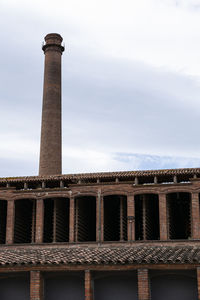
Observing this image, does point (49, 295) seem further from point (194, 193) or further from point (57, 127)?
point (57, 127)

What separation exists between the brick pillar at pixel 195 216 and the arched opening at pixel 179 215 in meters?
1.67

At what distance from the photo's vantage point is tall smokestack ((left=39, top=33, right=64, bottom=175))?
4472cm

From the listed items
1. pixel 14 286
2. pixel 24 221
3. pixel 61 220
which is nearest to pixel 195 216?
pixel 61 220

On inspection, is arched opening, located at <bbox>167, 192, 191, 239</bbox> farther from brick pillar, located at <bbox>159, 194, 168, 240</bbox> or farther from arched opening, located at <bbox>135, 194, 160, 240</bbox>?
arched opening, located at <bbox>135, 194, 160, 240</bbox>

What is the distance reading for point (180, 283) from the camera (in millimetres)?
23859

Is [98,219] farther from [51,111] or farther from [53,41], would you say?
[53,41]

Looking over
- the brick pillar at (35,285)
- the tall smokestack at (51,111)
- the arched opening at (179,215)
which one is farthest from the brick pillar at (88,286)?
the tall smokestack at (51,111)

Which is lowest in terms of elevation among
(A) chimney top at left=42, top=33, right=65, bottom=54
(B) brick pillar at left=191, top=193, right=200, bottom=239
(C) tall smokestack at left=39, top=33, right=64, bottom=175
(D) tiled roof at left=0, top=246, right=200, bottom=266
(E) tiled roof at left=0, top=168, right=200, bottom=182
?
(D) tiled roof at left=0, top=246, right=200, bottom=266

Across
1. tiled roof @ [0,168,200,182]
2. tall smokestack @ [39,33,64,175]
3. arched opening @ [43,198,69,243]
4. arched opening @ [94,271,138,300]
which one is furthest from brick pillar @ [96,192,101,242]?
tall smokestack @ [39,33,64,175]

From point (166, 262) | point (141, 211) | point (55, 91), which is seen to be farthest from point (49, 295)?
point (55, 91)

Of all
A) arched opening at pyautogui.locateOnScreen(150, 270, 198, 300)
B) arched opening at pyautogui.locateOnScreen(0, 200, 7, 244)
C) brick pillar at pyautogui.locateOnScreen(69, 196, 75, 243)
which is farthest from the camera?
arched opening at pyautogui.locateOnScreen(0, 200, 7, 244)

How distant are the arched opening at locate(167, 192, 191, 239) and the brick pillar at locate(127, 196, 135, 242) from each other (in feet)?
7.58

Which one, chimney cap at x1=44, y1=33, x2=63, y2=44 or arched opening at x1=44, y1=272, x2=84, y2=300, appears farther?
chimney cap at x1=44, y1=33, x2=63, y2=44

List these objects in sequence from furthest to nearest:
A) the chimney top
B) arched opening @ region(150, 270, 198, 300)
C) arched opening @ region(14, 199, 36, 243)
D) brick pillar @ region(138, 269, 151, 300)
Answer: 1. the chimney top
2. arched opening @ region(14, 199, 36, 243)
3. arched opening @ region(150, 270, 198, 300)
4. brick pillar @ region(138, 269, 151, 300)
